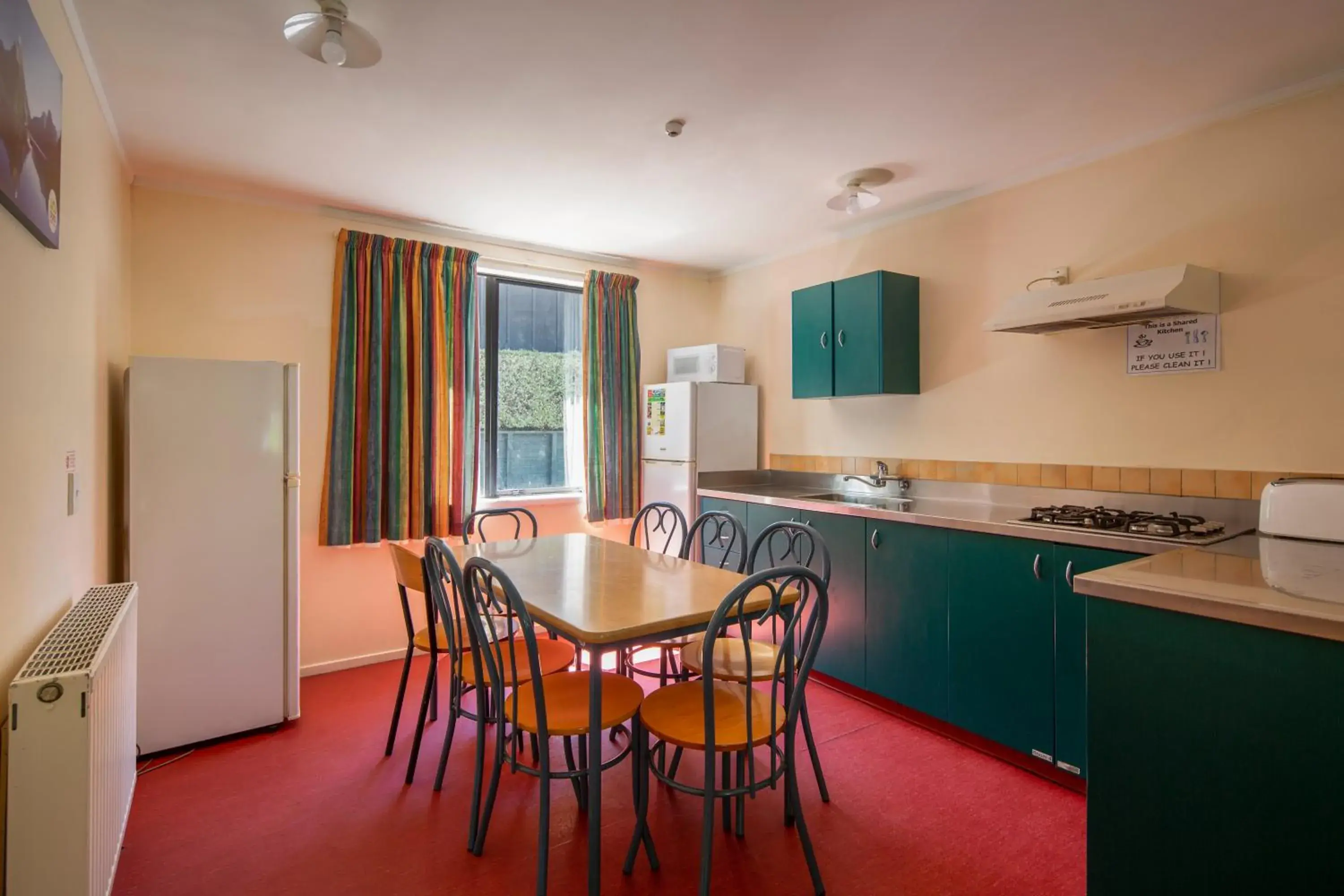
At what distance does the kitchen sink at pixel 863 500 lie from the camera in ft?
11.1

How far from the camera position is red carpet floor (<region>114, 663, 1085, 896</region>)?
1914 mm

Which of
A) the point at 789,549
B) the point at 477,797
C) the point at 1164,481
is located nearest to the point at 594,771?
the point at 477,797

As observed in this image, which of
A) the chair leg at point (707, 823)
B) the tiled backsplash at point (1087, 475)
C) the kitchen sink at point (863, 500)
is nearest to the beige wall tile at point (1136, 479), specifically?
the tiled backsplash at point (1087, 475)

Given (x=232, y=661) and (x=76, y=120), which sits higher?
(x=76, y=120)

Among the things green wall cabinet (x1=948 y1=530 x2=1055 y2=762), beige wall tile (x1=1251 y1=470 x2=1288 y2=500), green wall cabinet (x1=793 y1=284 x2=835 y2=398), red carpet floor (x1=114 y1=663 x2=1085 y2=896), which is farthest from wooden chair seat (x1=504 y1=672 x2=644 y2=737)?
beige wall tile (x1=1251 y1=470 x2=1288 y2=500)

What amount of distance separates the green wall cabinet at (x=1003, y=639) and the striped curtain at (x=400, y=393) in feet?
8.87

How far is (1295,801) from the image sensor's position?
1.32m

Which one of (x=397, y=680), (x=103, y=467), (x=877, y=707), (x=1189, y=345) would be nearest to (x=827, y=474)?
(x=877, y=707)

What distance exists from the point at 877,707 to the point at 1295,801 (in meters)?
1.94

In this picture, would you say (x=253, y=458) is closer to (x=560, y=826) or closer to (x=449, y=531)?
(x=449, y=531)

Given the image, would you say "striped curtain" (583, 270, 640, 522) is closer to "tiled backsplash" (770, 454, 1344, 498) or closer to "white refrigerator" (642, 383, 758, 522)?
"white refrigerator" (642, 383, 758, 522)

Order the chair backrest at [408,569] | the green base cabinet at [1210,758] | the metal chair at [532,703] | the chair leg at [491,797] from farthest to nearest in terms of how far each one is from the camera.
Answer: the chair backrest at [408,569] → the chair leg at [491,797] → the metal chair at [532,703] → the green base cabinet at [1210,758]

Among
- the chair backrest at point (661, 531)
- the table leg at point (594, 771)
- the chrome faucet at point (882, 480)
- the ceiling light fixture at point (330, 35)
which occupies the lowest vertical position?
the table leg at point (594, 771)

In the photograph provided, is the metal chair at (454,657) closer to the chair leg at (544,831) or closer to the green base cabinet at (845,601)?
the chair leg at (544,831)
